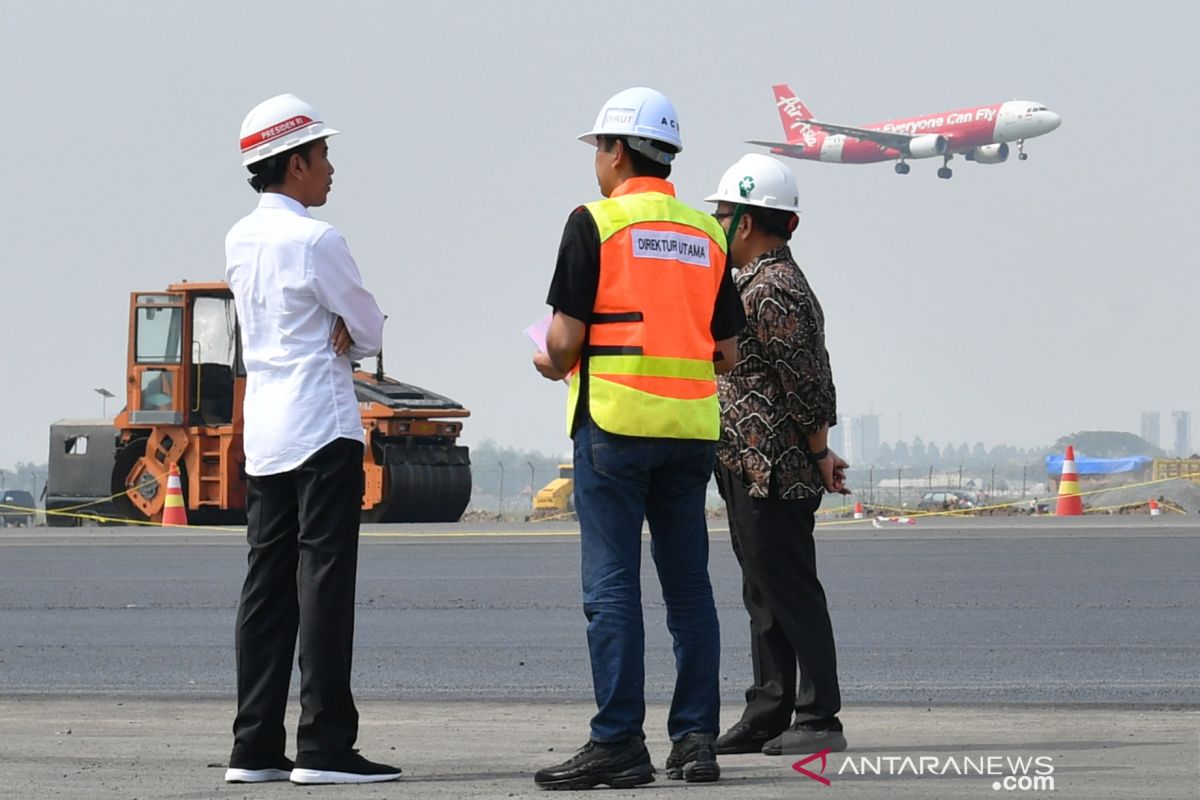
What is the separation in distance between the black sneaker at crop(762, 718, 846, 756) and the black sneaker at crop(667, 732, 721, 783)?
1.83 feet

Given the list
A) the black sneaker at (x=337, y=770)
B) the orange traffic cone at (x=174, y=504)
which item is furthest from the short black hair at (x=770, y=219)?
the orange traffic cone at (x=174, y=504)

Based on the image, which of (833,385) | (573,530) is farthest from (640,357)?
(573,530)

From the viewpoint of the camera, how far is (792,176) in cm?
649

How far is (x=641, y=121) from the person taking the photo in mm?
5637

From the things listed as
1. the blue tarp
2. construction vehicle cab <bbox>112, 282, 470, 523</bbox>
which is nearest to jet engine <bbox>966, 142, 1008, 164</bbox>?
the blue tarp

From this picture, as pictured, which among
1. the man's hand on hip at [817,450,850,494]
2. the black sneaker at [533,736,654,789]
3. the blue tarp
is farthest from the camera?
the blue tarp

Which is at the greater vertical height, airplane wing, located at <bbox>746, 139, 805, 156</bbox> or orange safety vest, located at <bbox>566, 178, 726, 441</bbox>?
airplane wing, located at <bbox>746, 139, 805, 156</bbox>

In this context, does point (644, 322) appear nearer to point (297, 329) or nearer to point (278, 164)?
point (297, 329)

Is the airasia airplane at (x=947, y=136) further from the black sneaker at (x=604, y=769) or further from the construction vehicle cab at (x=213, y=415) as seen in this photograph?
the black sneaker at (x=604, y=769)

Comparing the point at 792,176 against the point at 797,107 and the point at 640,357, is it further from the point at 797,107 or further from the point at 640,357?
the point at 797,107

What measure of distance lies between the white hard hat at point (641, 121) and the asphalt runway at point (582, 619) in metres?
2.88

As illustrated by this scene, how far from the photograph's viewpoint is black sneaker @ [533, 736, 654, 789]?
5285 millimetres

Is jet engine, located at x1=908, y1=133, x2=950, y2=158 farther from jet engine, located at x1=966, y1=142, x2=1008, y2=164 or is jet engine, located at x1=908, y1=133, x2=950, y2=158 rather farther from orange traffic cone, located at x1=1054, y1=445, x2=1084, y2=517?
orange traffic cone, located at x1=1054, y1=445, x2=1084, y2=517

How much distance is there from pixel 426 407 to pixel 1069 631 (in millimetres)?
18010
